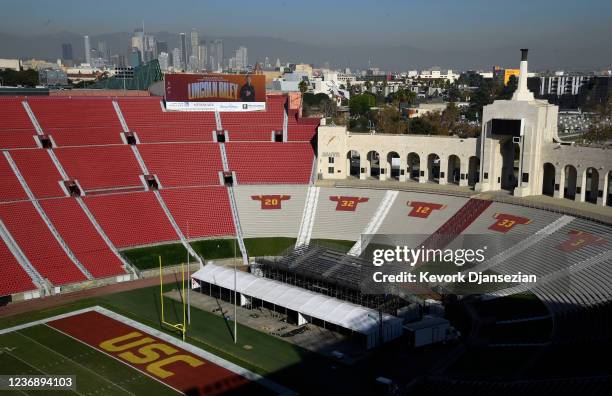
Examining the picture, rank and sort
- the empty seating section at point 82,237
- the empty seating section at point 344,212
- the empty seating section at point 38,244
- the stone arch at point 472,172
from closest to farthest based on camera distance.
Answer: the empty seating section at point 38,244
the empty seating section at point 82,237
the empty seating section at point 344,212
the stone arch at point 472,172

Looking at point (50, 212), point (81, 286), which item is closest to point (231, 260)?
point (81, 286)

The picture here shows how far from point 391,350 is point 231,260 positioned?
61.2 ft

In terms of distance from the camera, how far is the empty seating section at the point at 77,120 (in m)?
53.1

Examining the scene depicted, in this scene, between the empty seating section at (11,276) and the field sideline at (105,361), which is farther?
the empty seating section at (11,276)

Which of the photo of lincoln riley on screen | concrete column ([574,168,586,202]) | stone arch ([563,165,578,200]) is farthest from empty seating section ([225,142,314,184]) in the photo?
concrete column ([574,168,586,202])

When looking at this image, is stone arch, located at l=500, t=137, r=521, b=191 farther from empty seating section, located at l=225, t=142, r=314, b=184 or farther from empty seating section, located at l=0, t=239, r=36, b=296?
empty seating section, located at l=0, t=239, r=36, b=296

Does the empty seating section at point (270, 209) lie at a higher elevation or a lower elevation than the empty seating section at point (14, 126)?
lower

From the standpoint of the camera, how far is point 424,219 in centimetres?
4762

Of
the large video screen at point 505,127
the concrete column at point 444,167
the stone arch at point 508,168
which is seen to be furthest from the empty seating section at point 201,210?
the stone arch at point 508,168

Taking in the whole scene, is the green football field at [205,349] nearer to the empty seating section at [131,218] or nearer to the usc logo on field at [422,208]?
the empty seating section at [131,218]

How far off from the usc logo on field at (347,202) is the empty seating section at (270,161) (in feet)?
12.6

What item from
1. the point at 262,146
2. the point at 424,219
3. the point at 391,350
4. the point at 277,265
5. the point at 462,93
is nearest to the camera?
the point at 391,350

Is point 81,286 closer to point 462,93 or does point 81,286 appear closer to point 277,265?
point 277,265

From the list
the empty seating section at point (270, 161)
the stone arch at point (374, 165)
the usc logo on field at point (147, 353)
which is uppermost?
the empty seating section at point (270, 161)
